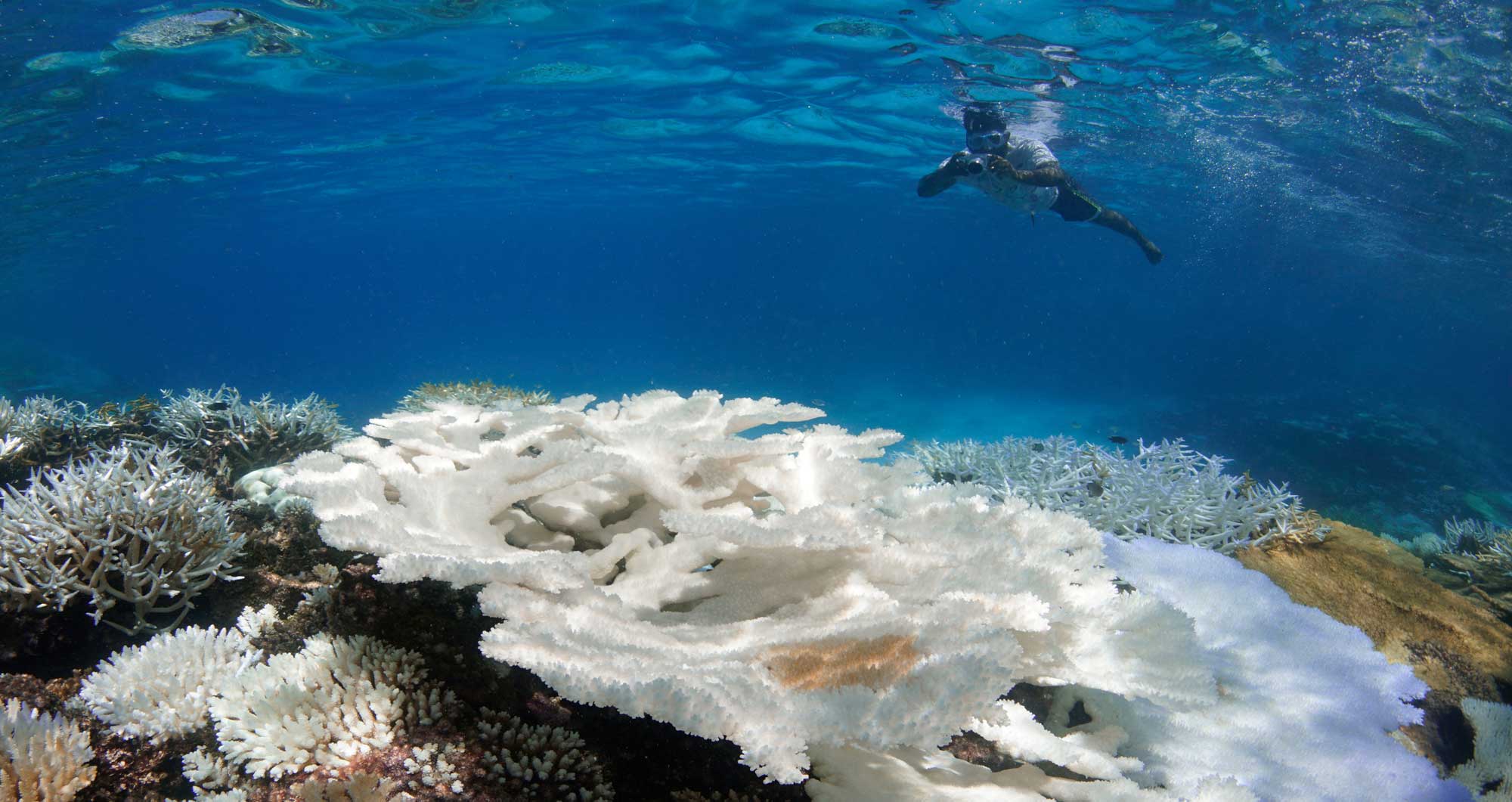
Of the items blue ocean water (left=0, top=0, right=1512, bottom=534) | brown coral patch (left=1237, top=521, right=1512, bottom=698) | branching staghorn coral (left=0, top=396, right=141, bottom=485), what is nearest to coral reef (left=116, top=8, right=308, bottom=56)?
blue ocean water (left=0, top=0, right=1512, bottom=534)

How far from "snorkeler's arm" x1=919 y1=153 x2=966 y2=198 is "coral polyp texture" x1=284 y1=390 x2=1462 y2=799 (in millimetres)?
11294

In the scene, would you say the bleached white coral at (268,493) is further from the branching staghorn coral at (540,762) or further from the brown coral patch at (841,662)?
the brown coral patch at (841,662)

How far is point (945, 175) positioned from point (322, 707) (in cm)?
1349

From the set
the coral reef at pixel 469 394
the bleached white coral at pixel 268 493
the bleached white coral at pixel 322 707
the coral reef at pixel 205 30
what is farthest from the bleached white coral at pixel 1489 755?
the coral reef at pixel 205 30

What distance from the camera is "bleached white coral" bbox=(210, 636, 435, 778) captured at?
2.10 meters

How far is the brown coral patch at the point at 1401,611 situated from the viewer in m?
3.71

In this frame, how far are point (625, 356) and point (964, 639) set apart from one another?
77.0 m

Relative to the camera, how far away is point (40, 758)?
2.28 m

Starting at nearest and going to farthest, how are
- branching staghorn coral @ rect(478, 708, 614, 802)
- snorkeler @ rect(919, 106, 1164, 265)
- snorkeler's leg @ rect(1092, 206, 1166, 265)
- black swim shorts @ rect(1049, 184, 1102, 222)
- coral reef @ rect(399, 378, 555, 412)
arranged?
branching staghorn coral @ rect(478, 708, 614, 802)
coral reef @ rect(399, 378, 555, 412)
snorkeler @ rect(919, 106, 1164, 265)
black swim shorts @ rect(1049, 184, 1102, 222)
snorkeler's leg @ rect(1092, 206, 1166, 265)

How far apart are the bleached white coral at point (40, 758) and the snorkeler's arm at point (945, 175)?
1328 centimetres

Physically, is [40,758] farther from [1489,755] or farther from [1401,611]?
[1401,611]

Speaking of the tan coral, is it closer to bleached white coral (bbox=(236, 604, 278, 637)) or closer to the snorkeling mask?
bleached white coral (bbox=(236, 604, 278, 637))

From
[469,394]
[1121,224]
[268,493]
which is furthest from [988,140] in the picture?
[268,493]

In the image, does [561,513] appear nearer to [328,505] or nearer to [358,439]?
[328,505]
